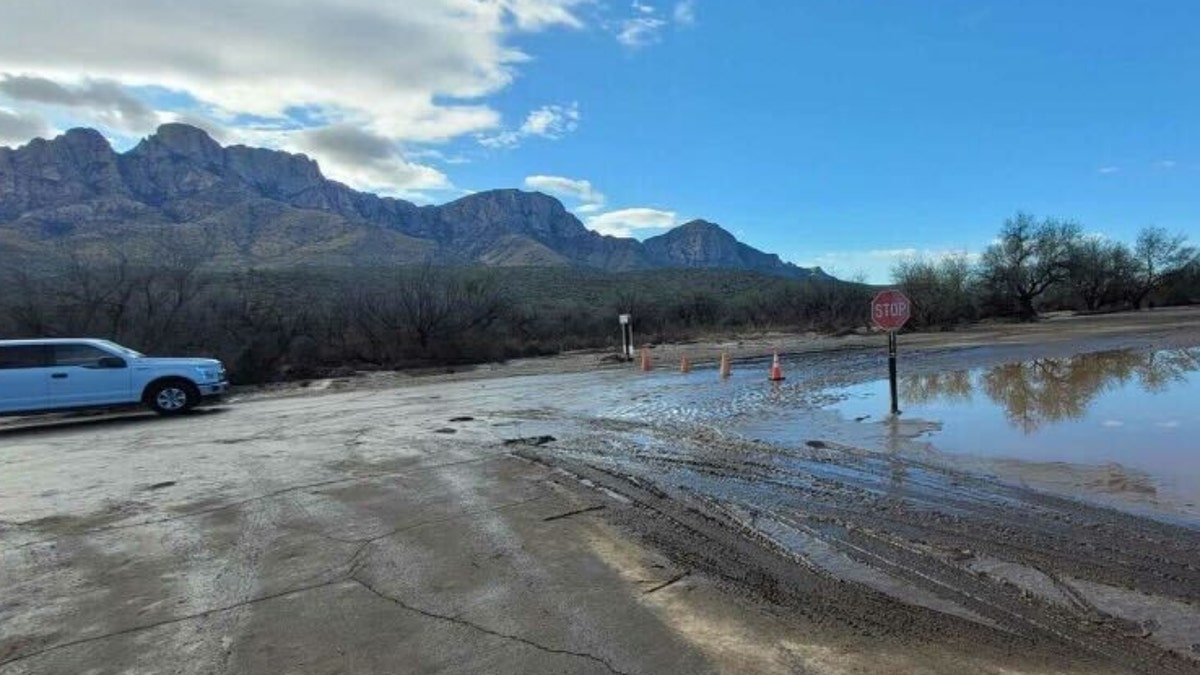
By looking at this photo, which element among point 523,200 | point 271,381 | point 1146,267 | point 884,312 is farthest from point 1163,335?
point 523,200

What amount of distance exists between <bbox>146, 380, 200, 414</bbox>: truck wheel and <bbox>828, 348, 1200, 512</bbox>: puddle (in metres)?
13.8

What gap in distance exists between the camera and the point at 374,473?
969 centimetres

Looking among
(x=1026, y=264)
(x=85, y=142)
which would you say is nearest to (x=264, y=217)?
(x=85, y=142)

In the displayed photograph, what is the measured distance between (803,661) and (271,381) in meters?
27.0

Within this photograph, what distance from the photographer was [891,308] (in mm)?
13445

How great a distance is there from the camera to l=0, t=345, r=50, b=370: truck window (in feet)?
53.6

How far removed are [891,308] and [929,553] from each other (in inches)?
322

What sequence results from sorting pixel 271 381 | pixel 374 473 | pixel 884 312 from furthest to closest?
pixel 271 381, pixel 884 312, pixel 374 473

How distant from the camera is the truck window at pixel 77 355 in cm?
1678

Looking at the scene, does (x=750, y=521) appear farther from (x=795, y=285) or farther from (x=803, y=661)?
(x=795, y=285)

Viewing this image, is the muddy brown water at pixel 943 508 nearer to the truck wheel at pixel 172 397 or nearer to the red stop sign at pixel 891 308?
the red stop sign at pixel 891 308

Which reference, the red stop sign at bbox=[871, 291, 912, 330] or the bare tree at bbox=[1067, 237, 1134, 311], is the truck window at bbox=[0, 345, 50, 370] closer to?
the red stop sign at bbox=[871, 291, 912, 330]

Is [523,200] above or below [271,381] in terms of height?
above

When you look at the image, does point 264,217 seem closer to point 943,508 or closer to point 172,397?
point 172,397
